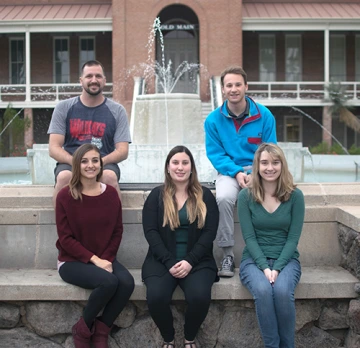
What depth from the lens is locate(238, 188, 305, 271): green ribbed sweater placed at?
419cm

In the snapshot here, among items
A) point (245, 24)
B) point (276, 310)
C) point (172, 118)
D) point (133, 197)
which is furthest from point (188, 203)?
point (245, 24)

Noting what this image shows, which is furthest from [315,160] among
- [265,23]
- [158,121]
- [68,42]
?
[68,42]

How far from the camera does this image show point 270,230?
4250 mm

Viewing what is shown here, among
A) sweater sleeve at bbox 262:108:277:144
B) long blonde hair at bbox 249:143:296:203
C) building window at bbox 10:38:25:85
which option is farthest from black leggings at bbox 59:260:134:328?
building window at bbox 10:38:25:85

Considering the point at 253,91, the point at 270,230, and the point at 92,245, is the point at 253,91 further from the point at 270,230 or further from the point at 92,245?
the point at 92,245

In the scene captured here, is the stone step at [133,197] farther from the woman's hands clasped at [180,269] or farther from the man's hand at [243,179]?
the woman's hands clasped at [180,269]

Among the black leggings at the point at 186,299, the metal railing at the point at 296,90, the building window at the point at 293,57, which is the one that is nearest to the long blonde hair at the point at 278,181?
the black leggings at the point at 186,299

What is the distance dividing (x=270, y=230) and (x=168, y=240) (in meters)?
0.77

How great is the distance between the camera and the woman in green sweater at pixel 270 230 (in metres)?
3.94

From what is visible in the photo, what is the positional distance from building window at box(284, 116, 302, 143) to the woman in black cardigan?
23085mm

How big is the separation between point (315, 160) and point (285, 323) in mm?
12213

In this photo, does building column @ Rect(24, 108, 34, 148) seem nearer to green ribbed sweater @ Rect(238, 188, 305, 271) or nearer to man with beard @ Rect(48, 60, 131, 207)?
man with beard @ Rect(48, 60, 131, 207)

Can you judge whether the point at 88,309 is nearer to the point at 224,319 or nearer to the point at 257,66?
the point at 224,319

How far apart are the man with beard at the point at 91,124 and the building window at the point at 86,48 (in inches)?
898
